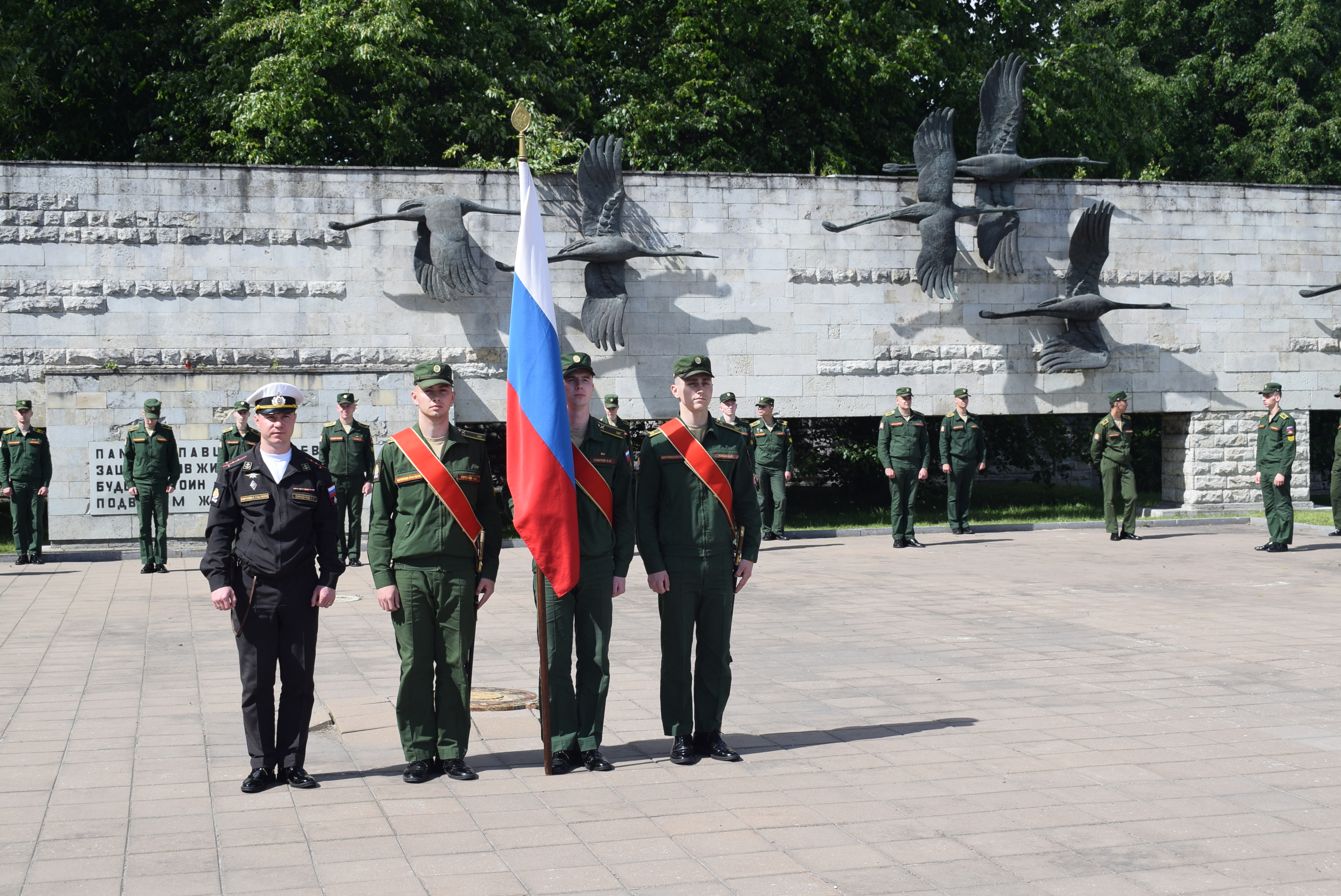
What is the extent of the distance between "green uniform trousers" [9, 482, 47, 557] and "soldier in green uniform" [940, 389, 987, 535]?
38.1 feet

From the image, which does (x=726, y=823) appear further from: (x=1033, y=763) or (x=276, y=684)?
(x=276, y=684)

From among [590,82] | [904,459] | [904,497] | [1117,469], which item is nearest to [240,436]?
[904,497]

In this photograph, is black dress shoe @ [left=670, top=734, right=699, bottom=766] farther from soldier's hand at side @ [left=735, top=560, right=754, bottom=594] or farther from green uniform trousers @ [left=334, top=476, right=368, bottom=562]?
green uniform trousers @ [left=334, top=476, right=368, bottom=562]

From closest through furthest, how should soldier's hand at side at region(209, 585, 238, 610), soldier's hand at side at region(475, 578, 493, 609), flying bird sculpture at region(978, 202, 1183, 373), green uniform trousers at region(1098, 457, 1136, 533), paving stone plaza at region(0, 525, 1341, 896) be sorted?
1. paving stone plaza at region(0, 525, 1341, 896)
2. soldier's hand at side at region(209, 585, 238, 610)
3. soldier's hand at side at region(475, 578, 493, 609)
4. green uniform trousers at region(1098, 457, 1136, 533)
5. flying bird sculpture at region(978, 202, 1183, 373)

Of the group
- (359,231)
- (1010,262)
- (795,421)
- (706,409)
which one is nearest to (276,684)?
(706,409)

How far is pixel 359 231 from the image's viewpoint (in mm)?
17297

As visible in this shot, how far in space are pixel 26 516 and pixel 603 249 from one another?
801cm

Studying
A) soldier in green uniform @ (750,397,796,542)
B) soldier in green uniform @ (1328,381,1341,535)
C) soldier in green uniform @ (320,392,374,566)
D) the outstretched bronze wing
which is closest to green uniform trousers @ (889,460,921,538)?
soldier in green uniform @ (750,397,796,542)

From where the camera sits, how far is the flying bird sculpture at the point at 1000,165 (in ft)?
61.8

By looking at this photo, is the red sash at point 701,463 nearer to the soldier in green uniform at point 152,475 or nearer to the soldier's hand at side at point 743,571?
the soldier's hand at side at point 743,571

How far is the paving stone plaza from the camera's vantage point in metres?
4.52

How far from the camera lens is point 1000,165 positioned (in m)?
18.8

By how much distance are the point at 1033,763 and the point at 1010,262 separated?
14.2 meters

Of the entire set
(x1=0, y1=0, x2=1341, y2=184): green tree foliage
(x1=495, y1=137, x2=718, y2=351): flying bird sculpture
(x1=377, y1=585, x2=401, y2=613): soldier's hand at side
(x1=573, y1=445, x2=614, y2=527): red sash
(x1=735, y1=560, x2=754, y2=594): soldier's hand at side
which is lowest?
(x1=377, y1=585, x2=401, y2=613): soldier's hand at side
